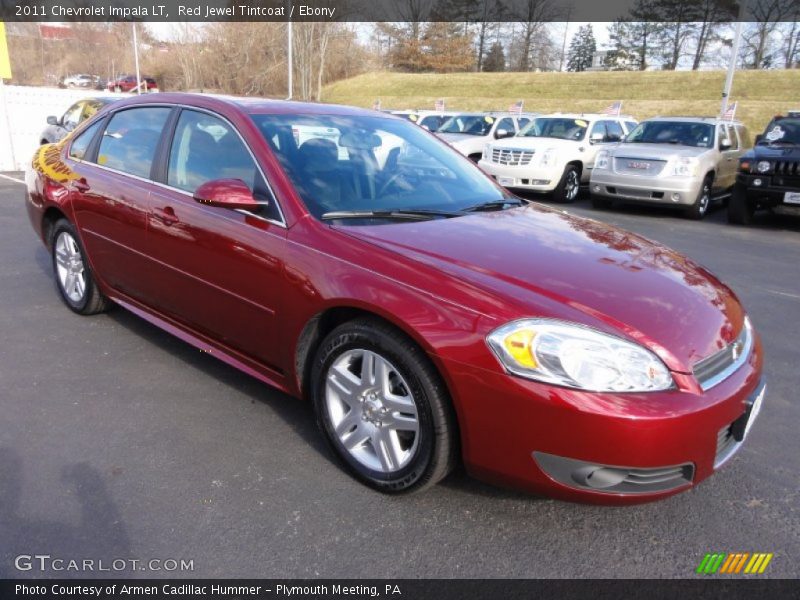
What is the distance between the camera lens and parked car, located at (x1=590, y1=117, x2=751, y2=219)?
10297mm

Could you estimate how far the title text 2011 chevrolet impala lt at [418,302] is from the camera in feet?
7.02

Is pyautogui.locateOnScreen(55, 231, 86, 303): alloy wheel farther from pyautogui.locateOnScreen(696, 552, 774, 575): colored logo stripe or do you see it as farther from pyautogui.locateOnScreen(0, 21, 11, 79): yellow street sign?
pyautogui.locateOnScreen(0, 21, 11, 79): yellow street sign

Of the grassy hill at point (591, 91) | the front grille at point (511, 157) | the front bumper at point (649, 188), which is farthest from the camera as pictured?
the grassy hill at point (591, 91)

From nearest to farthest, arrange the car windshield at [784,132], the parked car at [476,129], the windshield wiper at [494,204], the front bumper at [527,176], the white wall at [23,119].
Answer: the windshield wiper at [494,204], the car windshield at [784,132], the front bumper at [527,176], the white wall at [23,119], the parked car at [476,129]

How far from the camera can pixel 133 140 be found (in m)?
3.96

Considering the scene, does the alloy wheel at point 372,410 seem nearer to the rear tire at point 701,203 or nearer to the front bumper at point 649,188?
the front bumper at point 649,188

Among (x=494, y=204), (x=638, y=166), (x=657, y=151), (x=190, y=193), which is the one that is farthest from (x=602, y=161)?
(x=190, y=193)

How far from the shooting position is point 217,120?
3.35 m

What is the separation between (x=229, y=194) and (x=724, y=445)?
236 centimetres

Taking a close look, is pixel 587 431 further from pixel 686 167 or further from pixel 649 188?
pixel 686 167

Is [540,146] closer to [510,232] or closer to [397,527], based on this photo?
[510,232]

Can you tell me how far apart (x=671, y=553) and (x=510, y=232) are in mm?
1533

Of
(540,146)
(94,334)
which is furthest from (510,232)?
(540,146)
